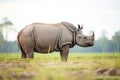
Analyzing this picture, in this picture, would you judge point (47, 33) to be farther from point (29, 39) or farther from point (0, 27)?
point (0, 27)

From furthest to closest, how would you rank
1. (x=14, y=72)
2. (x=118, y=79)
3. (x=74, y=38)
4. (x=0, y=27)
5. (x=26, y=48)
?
(x=0, y=27) → (x=74, y=38) → (x=26, y=48) → (x=14, y=72) → (x=118, y=79)

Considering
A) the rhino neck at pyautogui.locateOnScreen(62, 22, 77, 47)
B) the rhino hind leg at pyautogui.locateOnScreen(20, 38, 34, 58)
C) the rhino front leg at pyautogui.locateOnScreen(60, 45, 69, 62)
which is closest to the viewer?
the rhino hind leg at pyautogui.locateOnScreen(20, 38, 34, 58)

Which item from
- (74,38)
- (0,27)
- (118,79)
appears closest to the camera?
(118,79)

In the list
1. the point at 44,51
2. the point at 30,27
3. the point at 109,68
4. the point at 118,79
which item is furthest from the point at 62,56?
the point at 118,79

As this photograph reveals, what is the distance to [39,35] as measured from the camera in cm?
594

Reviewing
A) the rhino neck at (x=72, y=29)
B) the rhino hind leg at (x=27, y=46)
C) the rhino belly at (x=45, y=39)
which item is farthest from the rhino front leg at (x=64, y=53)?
the rhino hind leg at (x=27, y=46)

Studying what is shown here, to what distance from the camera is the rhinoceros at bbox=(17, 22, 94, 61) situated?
5824 mm

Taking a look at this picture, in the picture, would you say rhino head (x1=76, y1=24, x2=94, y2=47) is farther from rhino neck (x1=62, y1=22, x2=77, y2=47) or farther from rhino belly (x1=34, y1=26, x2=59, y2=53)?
rhino belly (x1=34, y1=26, x2=59, y2=53)

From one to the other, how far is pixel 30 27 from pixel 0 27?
683 cm

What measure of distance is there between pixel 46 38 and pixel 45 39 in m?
0.02

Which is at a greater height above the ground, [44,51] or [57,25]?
[57,25]

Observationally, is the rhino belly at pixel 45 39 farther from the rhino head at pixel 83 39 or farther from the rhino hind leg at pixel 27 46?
the rhino head at pixel 83 39

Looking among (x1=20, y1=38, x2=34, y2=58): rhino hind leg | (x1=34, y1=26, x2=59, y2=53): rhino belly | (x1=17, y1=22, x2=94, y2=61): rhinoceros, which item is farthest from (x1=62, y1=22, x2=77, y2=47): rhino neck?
(x1=20, y1=38, x2=34, y2=58): rhino hind leg

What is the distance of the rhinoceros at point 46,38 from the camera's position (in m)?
5.82
